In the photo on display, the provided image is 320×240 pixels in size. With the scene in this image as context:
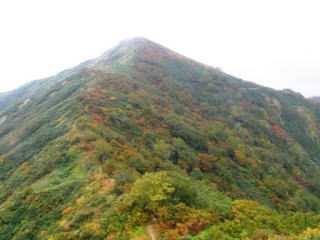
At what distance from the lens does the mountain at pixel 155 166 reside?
11570 millimetres

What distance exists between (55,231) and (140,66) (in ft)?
217

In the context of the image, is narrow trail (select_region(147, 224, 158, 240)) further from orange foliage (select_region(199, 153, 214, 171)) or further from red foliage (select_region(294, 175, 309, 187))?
red foliage (select_region(294, 175, 309, 187))

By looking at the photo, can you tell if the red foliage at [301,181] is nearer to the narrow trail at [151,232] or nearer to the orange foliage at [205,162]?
the orange foliage at [205,162]

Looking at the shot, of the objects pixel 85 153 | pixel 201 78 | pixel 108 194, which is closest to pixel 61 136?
pixel 85 153

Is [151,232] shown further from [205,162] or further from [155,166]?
[205,162]

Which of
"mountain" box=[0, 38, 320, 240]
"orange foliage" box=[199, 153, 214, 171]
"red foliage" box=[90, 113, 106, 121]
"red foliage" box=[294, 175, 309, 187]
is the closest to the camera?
"mountain" box=[0, 38, 320, 240]

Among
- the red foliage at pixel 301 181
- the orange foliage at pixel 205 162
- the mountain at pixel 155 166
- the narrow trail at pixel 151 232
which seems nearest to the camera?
the narrow trail at pixel 151 232

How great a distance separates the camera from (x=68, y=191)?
16.8 m

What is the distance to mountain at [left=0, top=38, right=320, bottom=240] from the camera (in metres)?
11.6

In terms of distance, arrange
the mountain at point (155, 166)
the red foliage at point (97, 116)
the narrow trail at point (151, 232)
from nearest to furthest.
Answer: the narrow trail at point (151, 232) < the mountain at point (155, 166) < the red foliage at point (97, 116)

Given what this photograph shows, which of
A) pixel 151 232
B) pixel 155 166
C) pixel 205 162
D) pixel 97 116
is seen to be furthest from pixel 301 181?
pixel 151 232

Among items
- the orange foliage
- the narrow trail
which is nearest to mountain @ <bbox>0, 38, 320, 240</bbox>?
the narrow trail

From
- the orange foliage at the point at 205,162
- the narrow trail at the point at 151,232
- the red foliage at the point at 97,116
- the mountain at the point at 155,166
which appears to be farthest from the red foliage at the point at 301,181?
the narrow trail at the point at 151,232

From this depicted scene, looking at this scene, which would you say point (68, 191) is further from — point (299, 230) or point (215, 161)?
point (215, 161)
